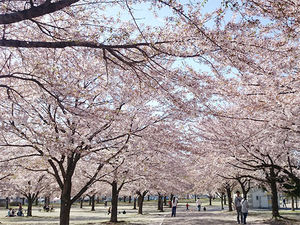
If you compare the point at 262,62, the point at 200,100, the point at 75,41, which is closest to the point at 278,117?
the point at 262,62

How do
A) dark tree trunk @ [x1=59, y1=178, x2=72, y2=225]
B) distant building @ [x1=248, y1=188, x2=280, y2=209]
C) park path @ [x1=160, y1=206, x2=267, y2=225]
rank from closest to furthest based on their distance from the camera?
dark tree trunk @ [x1=59, y1=178, x2=72, y2=225]
park path @ [x1=160, y1=206, x2=267, y2=225]
distant building @ [x1=248, y1=188, x2=280, y2=209]

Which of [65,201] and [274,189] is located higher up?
[274,189]

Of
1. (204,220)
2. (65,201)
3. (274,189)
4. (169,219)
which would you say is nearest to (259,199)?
(204,220)

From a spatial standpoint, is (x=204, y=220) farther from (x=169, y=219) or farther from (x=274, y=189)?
(x=274, y=189)

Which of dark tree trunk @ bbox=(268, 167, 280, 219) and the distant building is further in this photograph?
the distant building

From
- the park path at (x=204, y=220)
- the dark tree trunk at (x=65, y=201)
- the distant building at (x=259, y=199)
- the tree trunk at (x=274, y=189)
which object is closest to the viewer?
the dark tree trunk at (x=65, y=201)

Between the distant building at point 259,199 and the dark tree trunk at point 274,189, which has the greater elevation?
the dark tree trunk at point 274,189

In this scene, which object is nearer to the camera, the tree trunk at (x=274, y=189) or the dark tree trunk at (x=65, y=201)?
the dark tree trunk at (x=65, y=201)

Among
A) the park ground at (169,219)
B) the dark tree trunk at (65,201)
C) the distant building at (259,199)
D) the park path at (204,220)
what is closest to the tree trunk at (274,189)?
the park ground at (169,219)

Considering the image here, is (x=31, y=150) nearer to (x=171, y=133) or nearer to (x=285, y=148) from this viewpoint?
(x=171, y=133)

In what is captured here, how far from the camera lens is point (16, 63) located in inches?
333

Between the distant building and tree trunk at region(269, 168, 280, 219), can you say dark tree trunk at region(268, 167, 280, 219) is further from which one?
the distant building

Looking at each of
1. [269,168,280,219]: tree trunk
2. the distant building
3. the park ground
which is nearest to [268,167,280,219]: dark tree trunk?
[269,168,280,219]: tree trunk

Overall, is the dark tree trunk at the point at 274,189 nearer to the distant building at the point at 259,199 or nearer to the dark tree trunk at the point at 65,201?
the dark tree trunk at the point at 65,201
